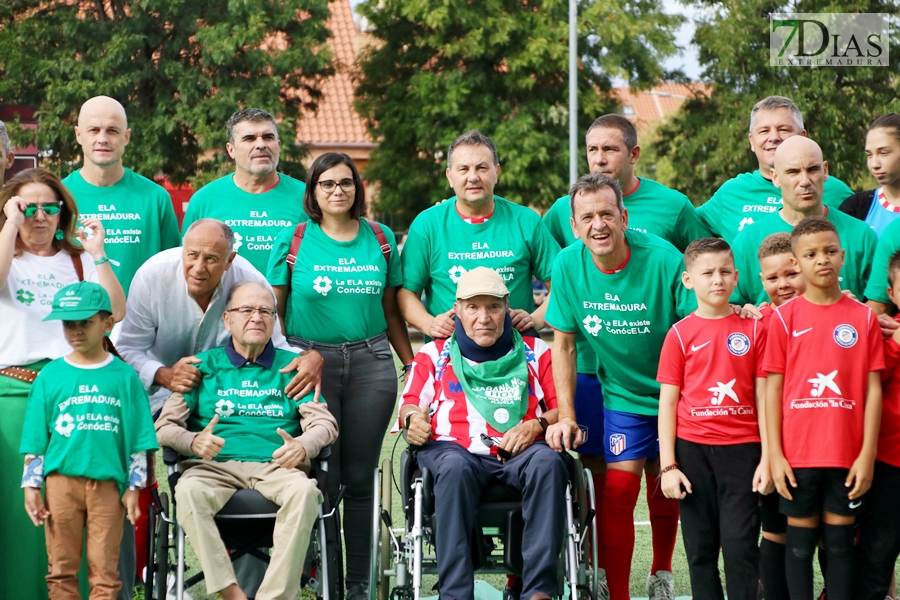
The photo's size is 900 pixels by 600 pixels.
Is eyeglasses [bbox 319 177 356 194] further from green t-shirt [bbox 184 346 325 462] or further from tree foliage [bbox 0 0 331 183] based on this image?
tree foliage [bbox 0 0 331 183]

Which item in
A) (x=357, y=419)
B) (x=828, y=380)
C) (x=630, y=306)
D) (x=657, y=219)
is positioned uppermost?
(x=657, y=219)

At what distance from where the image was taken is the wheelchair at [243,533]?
4242 mm

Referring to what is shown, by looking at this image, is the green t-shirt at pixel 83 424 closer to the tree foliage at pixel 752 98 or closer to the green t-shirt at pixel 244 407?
the green t-shirt at pixel 244 407

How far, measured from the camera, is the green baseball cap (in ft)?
13.6

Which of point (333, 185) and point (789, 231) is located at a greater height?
point (333, 185)

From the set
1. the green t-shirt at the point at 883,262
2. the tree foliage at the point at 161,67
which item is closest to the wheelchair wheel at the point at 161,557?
the green t-shirt at the point at 883,262

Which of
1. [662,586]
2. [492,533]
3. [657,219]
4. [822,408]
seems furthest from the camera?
[657,219]

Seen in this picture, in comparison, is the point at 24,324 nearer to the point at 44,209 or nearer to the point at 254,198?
the point at 44,209

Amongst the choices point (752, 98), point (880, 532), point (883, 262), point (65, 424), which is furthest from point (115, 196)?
point (752, 98)

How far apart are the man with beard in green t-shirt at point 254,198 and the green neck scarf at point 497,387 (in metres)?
1.38

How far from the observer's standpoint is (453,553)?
413cm

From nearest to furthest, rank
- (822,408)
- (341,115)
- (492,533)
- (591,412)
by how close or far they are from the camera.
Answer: (822,408)
(492,533)
(591,412)
(341,115)

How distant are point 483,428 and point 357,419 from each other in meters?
0.72

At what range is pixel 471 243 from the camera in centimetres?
517
